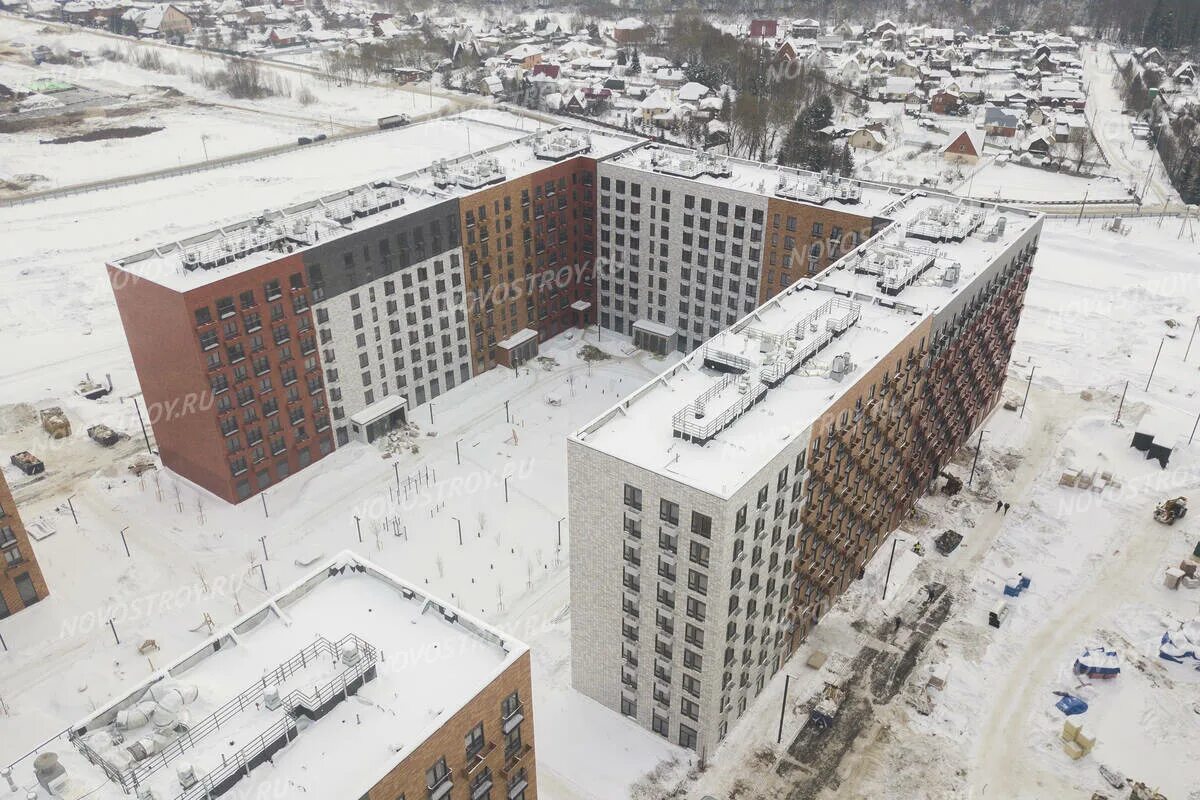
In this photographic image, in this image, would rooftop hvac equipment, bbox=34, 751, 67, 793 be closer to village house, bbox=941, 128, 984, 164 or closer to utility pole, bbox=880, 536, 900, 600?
utility pole, bbox=880, 536, 900, 600

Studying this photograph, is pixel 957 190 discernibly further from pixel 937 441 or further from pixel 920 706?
pixel 920 706

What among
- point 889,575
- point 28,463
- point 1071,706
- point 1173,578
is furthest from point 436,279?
point 1173,578

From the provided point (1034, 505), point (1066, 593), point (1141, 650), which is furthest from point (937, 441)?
point (1141, 650)

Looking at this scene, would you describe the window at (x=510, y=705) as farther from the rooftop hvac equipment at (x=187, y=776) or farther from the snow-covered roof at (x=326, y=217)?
the snow-covered roof at (x=326, y=217)

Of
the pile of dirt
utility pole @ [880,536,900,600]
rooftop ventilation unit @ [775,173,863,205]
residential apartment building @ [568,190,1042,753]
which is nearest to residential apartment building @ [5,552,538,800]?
residential apartment building @ [568,190,1042,753]

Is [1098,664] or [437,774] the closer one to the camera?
[437,774]

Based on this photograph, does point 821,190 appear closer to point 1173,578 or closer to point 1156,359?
point 1156,359
